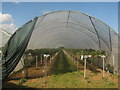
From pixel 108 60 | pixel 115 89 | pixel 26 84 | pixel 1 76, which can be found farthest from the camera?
pixel 108 60

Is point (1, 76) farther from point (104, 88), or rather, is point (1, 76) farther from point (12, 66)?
point (104, 88)

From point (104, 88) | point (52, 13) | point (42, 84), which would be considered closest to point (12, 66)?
point (42, 84)

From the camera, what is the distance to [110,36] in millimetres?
9070

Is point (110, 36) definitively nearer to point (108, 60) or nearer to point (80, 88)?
point (108, 60)

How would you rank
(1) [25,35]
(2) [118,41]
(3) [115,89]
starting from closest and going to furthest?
1. (3) [115,89]
2. (1) [25,35]
3. (2) [118,41]

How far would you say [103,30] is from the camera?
9.09 meters

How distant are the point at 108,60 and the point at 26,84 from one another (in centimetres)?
543

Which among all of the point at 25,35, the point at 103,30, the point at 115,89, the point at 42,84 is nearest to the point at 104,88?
the point at 115,89

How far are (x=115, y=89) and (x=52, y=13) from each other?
4.71 metres

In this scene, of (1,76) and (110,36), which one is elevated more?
(110,36)

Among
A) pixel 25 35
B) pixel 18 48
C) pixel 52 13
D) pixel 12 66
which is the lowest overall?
pixel 12 66

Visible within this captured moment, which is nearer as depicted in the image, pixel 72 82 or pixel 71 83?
pixel 71 83

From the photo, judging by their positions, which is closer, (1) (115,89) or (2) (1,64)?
(1) (115,89)

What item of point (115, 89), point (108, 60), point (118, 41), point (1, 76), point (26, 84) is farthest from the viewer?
point (108, 60)
